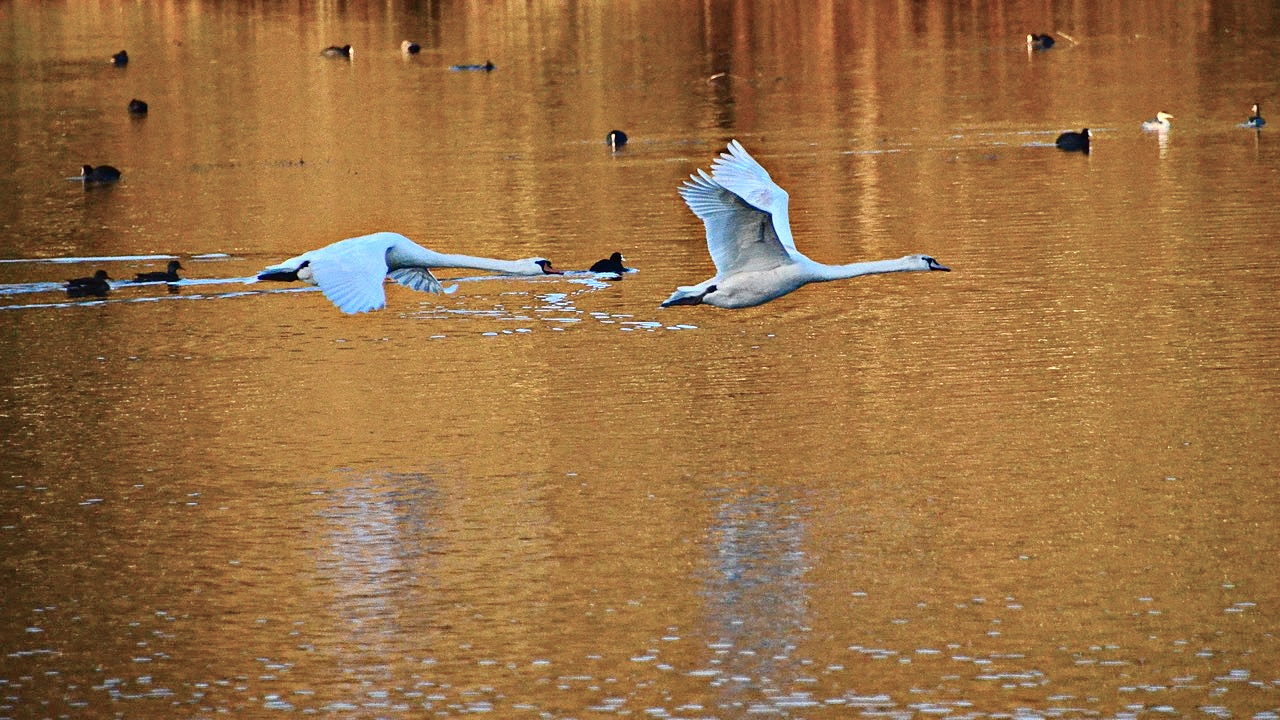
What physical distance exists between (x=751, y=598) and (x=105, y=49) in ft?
202

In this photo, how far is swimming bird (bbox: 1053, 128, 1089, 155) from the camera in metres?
34.2

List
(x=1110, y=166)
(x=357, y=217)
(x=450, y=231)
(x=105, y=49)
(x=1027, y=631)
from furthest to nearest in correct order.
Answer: (x=105, y=49)
(x=1110, y=166)
(x=357, y=217)
(x=450, y=231)
(x=1027, y=631)

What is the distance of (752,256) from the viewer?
16.0 metres

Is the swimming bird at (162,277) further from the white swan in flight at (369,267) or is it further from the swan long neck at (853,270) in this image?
the swan long neck at (853,270)

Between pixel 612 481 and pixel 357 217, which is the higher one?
pixel 357 217

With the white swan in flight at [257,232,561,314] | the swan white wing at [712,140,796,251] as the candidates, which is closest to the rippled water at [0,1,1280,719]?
the white swan in flight at [257,232,561,314]

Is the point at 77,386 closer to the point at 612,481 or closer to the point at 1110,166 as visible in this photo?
the point at 612,481

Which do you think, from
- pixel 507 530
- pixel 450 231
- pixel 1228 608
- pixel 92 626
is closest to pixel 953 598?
pixel 1228 608

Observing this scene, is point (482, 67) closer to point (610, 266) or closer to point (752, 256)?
point (610, 266)

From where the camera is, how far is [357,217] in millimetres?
30281

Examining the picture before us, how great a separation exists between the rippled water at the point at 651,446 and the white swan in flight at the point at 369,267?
1.41 meters

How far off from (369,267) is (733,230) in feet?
9.49

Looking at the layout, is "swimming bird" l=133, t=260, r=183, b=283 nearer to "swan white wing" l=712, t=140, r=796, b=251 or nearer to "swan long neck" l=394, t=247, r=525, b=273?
"swan long neck" l=394, t=247, r=525, b=273

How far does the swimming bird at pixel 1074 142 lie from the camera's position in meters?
34.2
